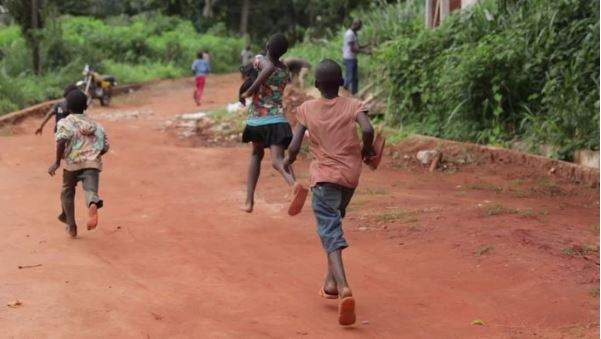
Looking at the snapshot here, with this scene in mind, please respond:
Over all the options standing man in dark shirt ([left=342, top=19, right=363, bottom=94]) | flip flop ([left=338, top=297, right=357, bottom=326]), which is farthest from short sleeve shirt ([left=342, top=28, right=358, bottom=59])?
flip flop ([left=338, top=297, right=357, bottom=326])

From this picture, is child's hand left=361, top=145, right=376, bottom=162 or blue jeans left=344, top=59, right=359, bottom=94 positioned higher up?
child's hand left=361, top=145, right=376, bottom=162

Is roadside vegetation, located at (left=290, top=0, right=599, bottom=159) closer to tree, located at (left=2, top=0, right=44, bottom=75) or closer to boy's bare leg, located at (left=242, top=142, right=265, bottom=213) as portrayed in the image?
boy's bare leg, located at (left=242, top=142, right=265, bottom=213)

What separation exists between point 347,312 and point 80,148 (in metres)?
3.58

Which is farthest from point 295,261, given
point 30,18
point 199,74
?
point 30,18

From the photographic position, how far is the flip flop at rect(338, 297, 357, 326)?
5.09 m

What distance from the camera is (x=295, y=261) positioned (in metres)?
7.07

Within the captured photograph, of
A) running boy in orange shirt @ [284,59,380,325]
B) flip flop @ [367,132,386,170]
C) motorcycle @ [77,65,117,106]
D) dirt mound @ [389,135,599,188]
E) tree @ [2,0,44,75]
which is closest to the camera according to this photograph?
running boy in orange shirt @ [284,59,380,325]

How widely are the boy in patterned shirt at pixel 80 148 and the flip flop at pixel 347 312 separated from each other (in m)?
3.18

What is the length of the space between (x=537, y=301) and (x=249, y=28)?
142ft

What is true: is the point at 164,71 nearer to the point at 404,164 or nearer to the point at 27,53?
the point at 27,53

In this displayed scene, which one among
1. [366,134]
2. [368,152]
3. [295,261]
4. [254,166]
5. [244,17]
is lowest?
[295,261]

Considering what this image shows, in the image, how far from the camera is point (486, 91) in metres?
12.9

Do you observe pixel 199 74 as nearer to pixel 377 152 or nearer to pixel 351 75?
pixel 351 75

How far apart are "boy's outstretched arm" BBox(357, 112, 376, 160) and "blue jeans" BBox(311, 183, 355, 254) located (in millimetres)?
254
